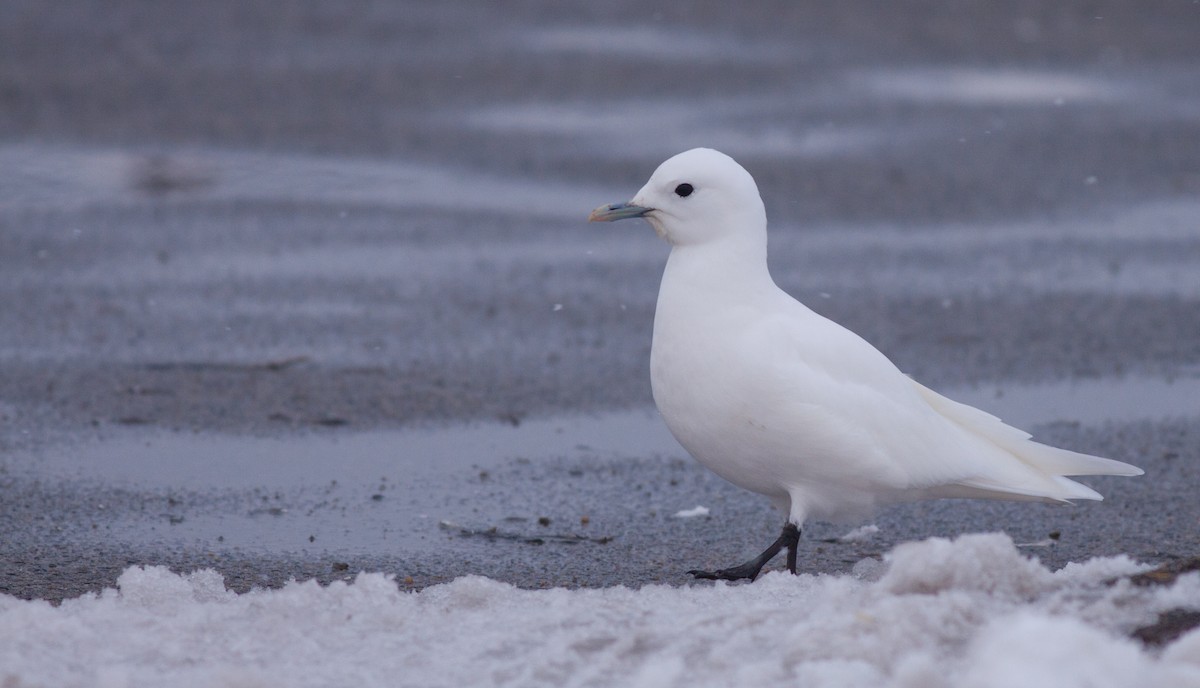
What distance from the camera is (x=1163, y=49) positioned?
459 inches

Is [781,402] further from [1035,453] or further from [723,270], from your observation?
[1035,453]

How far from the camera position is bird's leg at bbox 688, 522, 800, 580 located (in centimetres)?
433

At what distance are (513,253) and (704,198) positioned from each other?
12.1 ft

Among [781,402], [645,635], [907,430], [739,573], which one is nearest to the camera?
[645,635]

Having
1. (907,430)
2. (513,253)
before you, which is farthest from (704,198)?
(513,253)

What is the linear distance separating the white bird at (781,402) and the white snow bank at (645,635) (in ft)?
1.83

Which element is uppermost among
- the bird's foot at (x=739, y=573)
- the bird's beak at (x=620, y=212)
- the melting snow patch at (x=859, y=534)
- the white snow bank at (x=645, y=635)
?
the bird's beak at (x=620, y=212)

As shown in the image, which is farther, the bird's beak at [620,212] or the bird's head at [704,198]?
the bird's beak at [620,212]

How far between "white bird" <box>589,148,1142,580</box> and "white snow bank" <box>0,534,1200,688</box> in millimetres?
558

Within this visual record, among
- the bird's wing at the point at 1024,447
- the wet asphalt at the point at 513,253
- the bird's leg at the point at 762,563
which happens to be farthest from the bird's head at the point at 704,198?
the wet asphalt at the point at 513,253

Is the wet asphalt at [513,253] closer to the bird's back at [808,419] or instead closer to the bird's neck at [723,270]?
the bird's back at [808,419]

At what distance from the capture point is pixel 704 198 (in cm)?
455

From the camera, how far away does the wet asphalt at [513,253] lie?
4988 millimetres

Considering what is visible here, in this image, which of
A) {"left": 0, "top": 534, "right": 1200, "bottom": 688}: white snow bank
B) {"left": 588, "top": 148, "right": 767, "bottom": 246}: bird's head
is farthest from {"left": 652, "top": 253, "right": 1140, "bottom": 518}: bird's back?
{"left": 0, "top": 534, "right": 1200, "bottom": 688}: white snow bank
